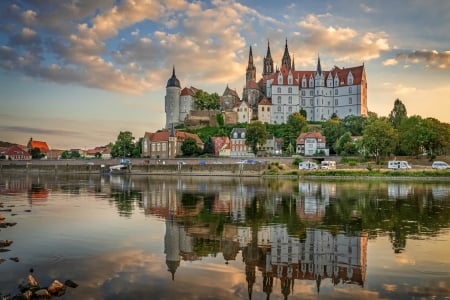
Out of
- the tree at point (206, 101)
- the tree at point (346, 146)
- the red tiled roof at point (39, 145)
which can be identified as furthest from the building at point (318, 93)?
the red tiled roof at point (39, 145)

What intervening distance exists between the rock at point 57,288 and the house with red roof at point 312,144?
87094mm

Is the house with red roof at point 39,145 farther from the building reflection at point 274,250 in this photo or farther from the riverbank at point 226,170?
the building reflection at point 274,250

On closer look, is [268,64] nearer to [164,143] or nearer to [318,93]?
[318,93]

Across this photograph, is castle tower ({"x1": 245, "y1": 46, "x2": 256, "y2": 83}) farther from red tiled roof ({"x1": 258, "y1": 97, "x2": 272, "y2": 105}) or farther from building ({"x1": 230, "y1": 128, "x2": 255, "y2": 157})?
building ({"x1": 230, "y1": 128, "x2": 255, "y2": 157})

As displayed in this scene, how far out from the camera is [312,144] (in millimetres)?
97875

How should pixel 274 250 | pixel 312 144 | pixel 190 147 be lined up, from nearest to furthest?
pixel 274 250 → pixel 312 144 → pixel 190 147

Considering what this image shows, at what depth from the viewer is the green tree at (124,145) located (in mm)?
114500

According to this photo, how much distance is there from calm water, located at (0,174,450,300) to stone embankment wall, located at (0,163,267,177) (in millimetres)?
56019

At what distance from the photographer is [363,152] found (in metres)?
83.7

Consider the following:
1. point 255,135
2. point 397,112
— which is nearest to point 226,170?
point 255,135

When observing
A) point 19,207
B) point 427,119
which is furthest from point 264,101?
point 19,207

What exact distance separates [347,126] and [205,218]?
3445 inches

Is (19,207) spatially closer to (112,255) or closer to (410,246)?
(112,255)

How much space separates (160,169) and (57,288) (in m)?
85.0
